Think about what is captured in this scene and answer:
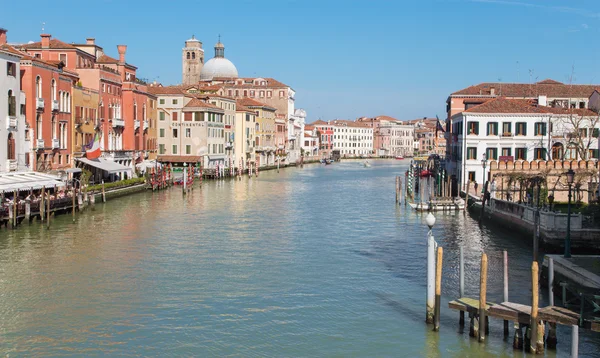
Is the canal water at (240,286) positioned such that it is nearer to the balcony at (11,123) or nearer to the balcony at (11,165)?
the balcony at (11,165)

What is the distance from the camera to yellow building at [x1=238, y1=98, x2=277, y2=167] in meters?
71.5

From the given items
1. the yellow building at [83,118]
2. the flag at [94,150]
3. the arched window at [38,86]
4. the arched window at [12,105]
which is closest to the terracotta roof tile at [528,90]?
the yellow building at [83,118]

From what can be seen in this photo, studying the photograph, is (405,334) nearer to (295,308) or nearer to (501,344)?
(501,344)

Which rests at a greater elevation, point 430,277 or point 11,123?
point 11,123

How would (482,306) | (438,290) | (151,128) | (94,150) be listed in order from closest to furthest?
(482,306) < (438,290) < (94,150) < (151,128)

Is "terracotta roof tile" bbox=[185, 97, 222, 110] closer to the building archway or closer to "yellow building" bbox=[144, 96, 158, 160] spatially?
"yellow building" bbox=[144, 96, 158, 160]

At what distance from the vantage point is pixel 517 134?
35.4 m

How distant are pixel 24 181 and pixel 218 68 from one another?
6897cm

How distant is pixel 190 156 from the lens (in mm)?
53531

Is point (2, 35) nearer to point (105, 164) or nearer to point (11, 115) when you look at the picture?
point (11, 115)

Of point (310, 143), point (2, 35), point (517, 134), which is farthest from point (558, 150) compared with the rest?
point (310, 143)

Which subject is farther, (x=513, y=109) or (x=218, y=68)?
(x=218, y=68)

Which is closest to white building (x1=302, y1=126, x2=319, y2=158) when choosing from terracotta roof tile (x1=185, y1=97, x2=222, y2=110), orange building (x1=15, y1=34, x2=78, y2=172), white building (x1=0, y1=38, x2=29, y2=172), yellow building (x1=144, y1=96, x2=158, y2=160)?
terracotta roof tile (x1=185, y1=97, x2=222, y2=110)

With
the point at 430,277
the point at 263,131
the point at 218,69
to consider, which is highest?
the point at 218,69
